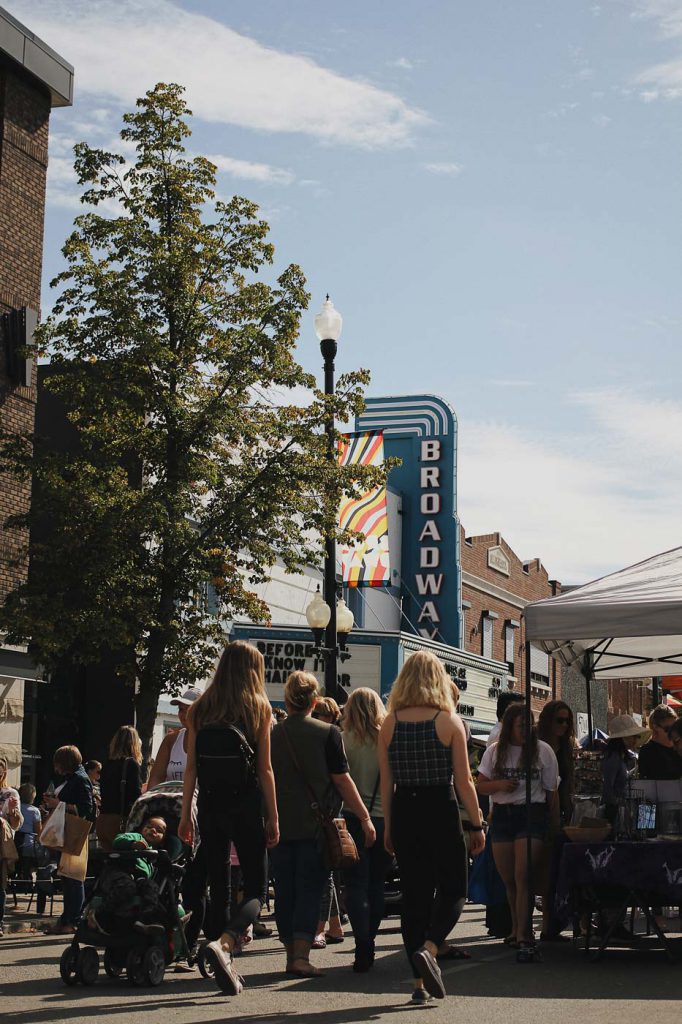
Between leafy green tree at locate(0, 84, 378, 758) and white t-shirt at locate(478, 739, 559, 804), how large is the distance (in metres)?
8.93

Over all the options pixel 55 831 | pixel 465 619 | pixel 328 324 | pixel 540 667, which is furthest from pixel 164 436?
pixel 540 667

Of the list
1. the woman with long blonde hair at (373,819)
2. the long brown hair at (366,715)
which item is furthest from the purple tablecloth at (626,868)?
the long brown hair at (366,715)

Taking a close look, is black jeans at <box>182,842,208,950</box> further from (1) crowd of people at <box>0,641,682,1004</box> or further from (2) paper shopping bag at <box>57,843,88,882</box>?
(2) paper shopping bag at <box>57,843,88,882</box>

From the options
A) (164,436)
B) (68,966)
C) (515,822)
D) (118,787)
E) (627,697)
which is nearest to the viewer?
(68,966)

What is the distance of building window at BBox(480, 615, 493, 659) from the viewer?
43.0 meters

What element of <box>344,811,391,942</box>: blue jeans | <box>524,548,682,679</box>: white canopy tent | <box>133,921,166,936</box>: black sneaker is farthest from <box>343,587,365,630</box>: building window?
<box>133,921,166,936</box>: black sneaker

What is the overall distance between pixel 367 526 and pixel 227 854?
83.9 ft

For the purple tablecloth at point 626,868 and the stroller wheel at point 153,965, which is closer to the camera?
the stroller wheel at point 153,965

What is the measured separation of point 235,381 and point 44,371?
772 cm

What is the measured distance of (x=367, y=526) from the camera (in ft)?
110

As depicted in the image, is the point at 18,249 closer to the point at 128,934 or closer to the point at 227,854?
the point at 128,934

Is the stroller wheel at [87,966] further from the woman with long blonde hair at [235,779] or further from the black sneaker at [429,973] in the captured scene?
the black sneaker at [429,973]

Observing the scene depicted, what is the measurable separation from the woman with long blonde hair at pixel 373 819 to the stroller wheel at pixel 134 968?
1421 mm

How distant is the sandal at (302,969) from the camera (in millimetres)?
8773
